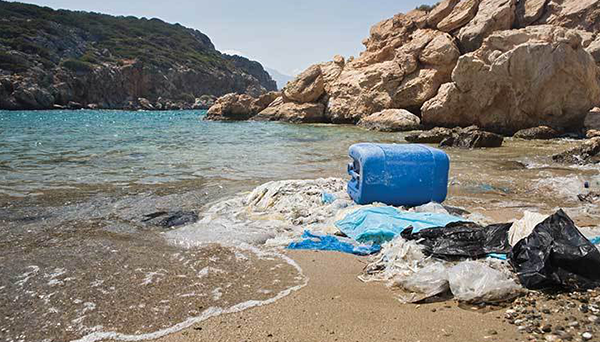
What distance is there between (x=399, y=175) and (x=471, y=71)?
17.7 metres

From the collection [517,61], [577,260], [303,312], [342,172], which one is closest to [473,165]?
[342,172]

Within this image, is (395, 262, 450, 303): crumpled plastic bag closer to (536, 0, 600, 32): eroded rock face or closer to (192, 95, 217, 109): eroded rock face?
(536, 0, 600, 32): eroded rock face

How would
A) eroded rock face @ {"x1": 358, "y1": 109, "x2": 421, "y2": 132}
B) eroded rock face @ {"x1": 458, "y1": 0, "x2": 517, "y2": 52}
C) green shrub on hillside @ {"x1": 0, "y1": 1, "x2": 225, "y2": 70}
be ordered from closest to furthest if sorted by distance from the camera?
eroded rock face @ {"x1": 358, "y1": 109, "x2": 421, "y2": 132}
eroded rock face @ {"x1": 458, "y1": 0, "x2": 517, "y2": 52}
green shrub on hillside @ {"x1": 0, "y1": 1, "x2": 225, "y2": 70}

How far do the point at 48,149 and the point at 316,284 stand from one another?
13934 millimetres

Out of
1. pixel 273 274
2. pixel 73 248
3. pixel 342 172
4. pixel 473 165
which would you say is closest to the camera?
pixel 273 274

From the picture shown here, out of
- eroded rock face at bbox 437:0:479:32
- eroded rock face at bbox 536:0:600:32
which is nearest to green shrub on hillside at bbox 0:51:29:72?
eroded rock face at bbox 437:0:479:32

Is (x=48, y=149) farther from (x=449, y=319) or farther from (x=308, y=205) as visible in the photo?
(x=449, y=319)

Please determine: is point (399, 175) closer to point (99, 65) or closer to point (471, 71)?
point (471, 71)

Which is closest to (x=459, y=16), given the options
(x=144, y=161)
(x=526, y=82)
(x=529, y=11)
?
(x=529, y=11)

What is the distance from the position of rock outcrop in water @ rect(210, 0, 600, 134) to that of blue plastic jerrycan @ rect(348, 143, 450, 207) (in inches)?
659

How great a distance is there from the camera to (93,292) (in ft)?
11.7

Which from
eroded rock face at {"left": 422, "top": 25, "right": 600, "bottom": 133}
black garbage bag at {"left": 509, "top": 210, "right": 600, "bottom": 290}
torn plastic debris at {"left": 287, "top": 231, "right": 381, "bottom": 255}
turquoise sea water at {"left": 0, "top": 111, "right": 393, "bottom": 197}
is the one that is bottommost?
turquoise sea water at {"left": 0, "top": 111, "right": 393, "bottom": 197}

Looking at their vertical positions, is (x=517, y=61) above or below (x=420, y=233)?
above

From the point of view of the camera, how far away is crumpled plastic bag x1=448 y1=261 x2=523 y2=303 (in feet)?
10.1
